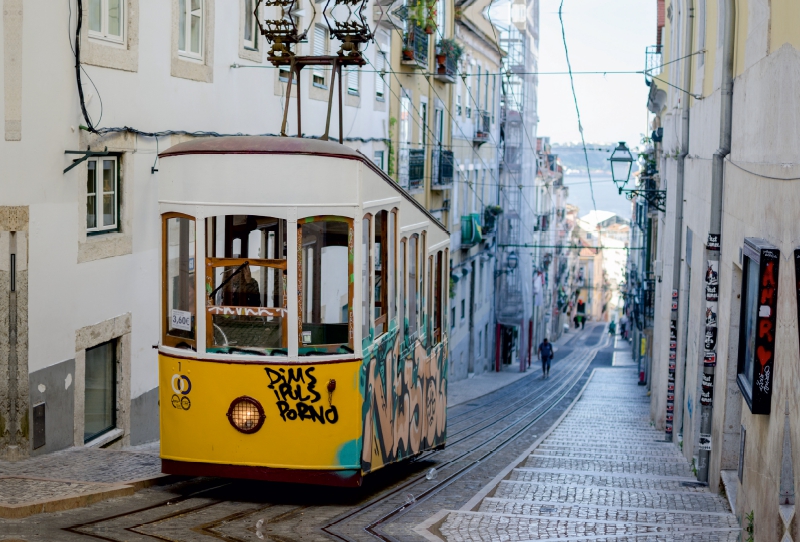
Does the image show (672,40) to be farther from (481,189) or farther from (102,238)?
(481,189)

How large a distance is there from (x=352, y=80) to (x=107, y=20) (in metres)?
10.6

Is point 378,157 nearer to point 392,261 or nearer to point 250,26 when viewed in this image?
point 250,26

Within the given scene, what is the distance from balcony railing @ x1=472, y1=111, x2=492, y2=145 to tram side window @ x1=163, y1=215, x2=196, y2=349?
28218 millimetres

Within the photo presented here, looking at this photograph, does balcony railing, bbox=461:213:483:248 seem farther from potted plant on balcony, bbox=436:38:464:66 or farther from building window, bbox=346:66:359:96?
building window, bbox=346:66:359:96

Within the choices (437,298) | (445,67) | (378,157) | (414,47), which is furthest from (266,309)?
(445,67)

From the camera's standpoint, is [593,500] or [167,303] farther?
[593,500]

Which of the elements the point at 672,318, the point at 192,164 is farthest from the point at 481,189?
the point at 192,164

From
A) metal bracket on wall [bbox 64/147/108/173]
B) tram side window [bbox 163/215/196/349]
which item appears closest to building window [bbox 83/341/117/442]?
metal bracket on wall [bbox 64/147/108/173]

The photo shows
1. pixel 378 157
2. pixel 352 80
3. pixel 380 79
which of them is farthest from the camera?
pixel 380 79

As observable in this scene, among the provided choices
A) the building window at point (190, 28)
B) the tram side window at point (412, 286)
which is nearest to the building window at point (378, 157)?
the building window at point (190, 28)

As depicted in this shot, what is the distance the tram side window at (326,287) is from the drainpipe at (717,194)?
4866 mm

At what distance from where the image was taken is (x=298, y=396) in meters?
7.98

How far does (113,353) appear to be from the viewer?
11656 mm

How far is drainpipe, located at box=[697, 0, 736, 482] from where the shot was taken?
1080 centimetres
